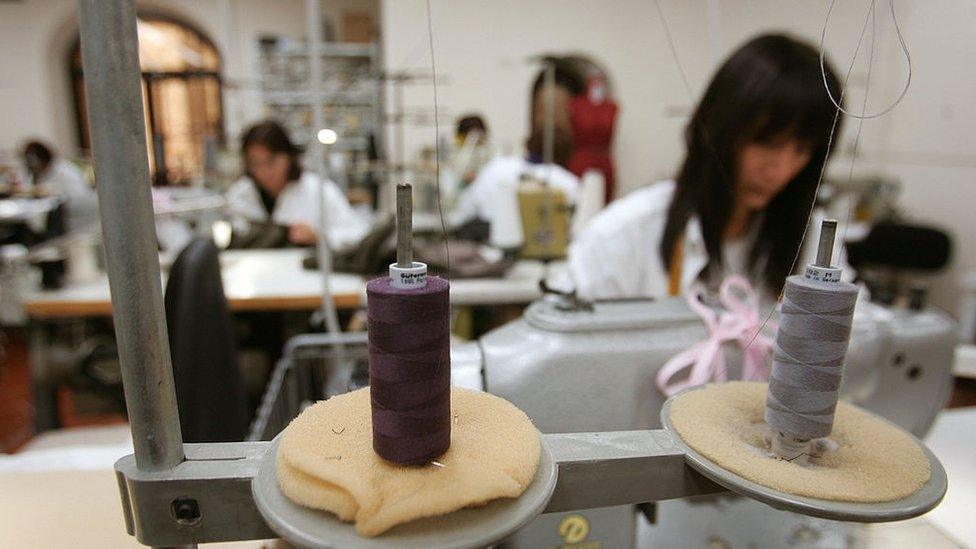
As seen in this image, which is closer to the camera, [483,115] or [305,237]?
[305,237]

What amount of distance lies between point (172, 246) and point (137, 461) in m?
2.21

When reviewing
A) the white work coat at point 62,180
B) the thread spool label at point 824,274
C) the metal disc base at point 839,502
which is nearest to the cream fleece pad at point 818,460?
the metal disc base at point 839,502

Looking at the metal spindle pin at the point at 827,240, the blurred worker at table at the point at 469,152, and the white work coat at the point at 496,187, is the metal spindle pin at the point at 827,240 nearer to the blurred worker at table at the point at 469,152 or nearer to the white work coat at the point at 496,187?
the white work coat at the point at 496,187

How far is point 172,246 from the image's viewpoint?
231 centimetres

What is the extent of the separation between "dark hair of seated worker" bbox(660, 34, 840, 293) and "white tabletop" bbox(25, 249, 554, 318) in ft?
2.57

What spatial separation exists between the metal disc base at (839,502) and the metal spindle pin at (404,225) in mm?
251

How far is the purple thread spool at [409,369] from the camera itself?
0.32m

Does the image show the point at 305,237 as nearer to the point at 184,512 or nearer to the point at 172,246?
the point at 172,246

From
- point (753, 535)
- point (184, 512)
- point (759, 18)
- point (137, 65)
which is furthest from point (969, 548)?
point (137, 65)

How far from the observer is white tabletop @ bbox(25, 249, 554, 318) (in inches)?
71.9

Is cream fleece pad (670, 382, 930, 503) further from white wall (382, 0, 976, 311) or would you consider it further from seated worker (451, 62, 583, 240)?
seated worker (451, 62, 583, 240)

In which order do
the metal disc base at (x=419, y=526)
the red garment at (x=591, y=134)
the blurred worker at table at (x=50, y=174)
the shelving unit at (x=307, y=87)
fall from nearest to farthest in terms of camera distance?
the metal disc base at (x=419, y=526), the red garment at (x=591, y=134), the blurred worker at table at (x=50, y=174), the shelving unit at (x=307, y=87)

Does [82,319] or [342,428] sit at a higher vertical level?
[342,428]

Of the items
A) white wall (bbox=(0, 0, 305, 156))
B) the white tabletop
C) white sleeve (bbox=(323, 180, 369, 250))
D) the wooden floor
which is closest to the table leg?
the white tabletop
